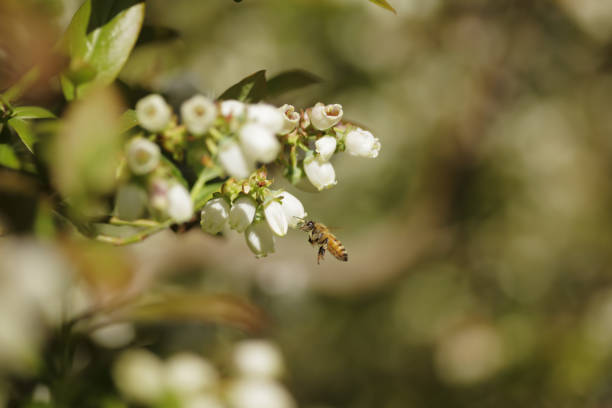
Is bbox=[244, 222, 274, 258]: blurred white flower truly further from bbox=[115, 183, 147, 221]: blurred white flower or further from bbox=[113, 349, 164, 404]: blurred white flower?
bbox=[113, 349, 164, 404]: blurred white flower

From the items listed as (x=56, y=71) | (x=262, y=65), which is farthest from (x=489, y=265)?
(x=56, y=71)

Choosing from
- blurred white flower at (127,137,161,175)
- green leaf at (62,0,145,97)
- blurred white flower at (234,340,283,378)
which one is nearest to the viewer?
blurred white flower at (127,137,161,175)

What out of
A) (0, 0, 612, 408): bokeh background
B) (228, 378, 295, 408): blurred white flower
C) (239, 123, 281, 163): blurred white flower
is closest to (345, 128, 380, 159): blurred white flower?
(239, 123, 281, 163): blurred white flower

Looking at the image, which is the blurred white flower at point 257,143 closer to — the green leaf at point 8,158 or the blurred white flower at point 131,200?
the blurred white flower at point 131,200

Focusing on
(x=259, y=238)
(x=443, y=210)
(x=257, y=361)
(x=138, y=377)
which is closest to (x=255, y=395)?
(x=257, y=361)

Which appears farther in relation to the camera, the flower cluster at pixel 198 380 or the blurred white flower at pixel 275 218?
the flower cluster at pixel 198 380

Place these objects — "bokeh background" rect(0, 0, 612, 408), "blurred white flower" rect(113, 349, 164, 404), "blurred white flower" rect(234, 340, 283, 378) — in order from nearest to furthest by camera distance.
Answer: "blurred white flower" rect(113, 349, 164, 404)
"blurred white flower" rect(234, 340, 283, 378)
"bokeh background" rect(0, 0, 612, 408)

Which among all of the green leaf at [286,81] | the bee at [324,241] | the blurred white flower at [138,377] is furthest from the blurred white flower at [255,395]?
the green leaf at [286,81]
